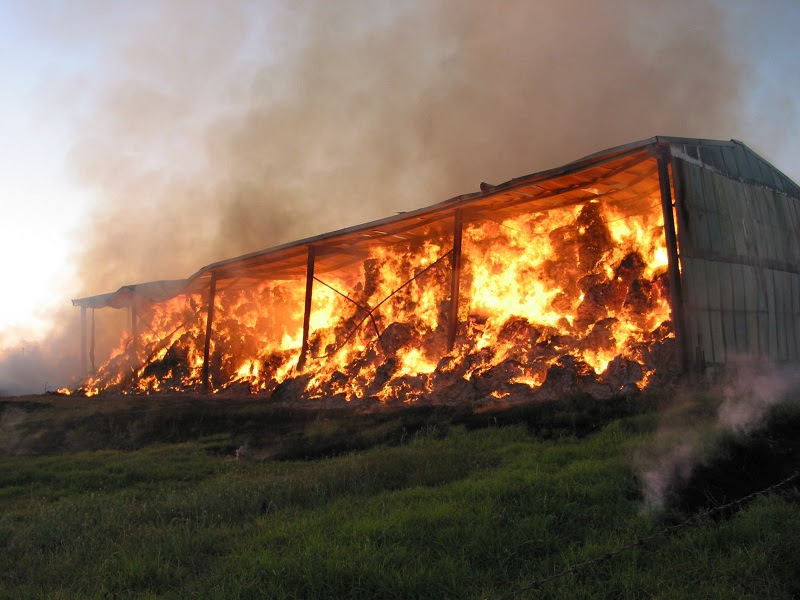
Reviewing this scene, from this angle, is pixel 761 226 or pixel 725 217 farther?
pixel 761 226

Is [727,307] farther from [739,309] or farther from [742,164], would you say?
[742,164]

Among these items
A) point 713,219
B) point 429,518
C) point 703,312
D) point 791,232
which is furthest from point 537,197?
point 429,518

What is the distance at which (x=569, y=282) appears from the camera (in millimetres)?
19188

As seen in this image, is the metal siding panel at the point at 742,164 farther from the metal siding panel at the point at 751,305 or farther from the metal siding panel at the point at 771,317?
the metal siding panel at the point at 751,305

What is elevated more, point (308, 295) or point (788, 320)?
point (308, 295)

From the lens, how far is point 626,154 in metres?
15.0

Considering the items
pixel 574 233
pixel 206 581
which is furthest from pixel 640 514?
pixel 574 233

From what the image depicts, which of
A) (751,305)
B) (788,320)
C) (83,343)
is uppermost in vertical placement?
(83,343)

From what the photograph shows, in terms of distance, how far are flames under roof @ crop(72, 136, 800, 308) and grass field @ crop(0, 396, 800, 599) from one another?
6414 millimetres

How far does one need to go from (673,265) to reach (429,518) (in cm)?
1071

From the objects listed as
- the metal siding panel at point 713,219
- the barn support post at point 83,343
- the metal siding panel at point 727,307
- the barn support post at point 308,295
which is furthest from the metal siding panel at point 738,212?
the barn support post at point 83,343

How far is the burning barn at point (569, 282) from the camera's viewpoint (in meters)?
15.2

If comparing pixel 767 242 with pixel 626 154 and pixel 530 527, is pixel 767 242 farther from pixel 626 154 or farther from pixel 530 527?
pixel 530 527

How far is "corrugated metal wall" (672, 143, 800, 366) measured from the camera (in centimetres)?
1491
